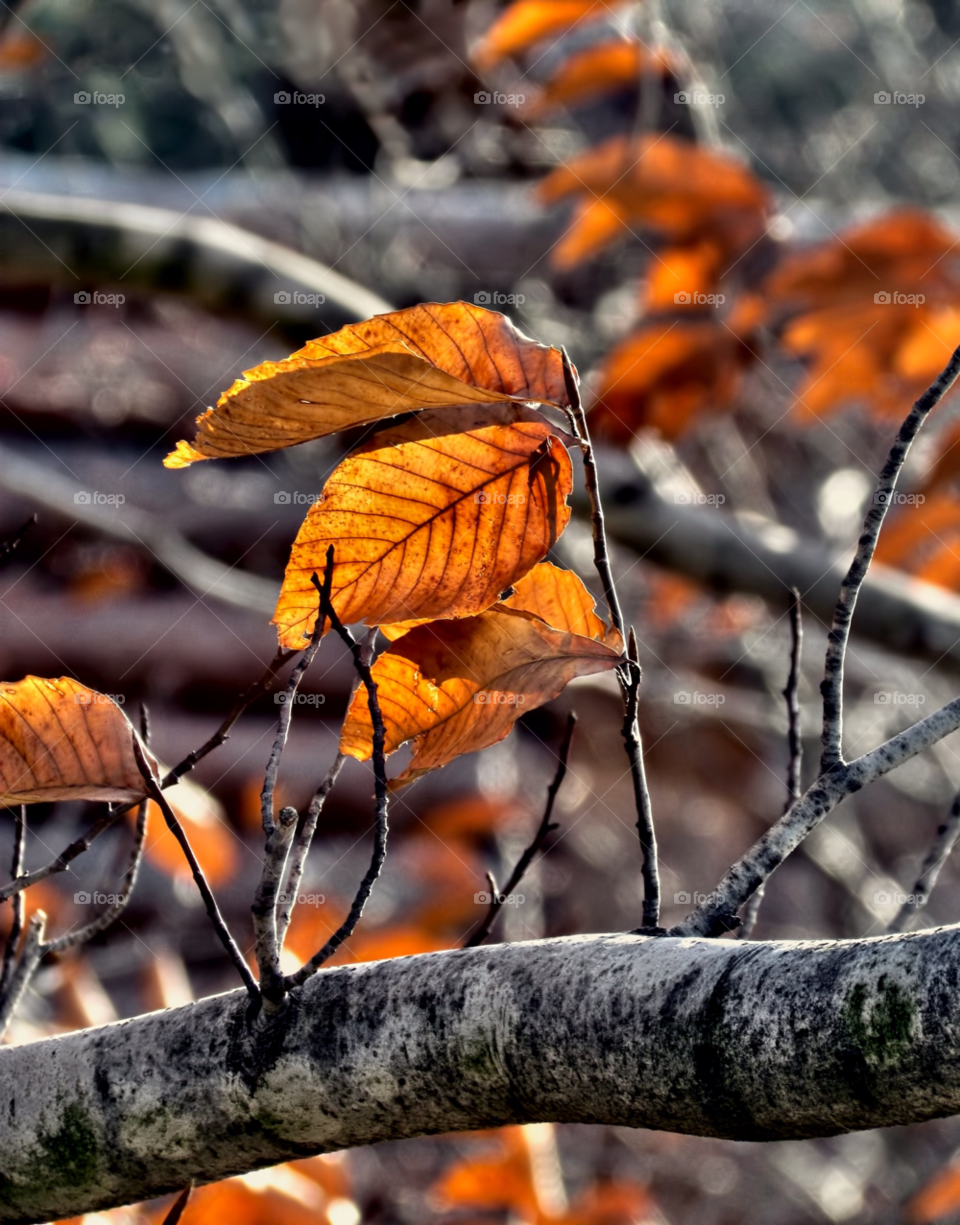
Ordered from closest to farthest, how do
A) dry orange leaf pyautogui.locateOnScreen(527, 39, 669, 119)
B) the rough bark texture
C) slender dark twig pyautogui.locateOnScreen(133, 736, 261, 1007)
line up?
the rough bark texture
slender dark twig pyautogui.locateOnScreen(133, 736, 261, 1007)
dry orange leaf pyautogui.locateOnScreen(527, 39, 669, 119)

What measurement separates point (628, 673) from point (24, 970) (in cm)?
53

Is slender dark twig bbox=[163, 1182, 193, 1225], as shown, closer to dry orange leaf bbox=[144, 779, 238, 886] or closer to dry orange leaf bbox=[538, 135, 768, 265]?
dry orange leaf bbox=[144, 779, 238, 886]

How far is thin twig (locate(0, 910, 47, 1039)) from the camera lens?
811 millimetres

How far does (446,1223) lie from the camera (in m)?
2.50

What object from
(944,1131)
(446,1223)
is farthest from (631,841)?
(446,1223)

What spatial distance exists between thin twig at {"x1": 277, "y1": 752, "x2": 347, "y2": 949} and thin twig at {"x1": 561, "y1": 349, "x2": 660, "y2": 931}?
18cm


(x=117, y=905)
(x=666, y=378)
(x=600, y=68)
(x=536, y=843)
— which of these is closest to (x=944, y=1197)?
(x=666, y=378)

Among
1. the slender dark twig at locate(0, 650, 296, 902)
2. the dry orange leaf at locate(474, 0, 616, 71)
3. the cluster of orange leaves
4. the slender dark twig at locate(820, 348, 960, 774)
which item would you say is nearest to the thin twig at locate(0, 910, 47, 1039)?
the slender dark twig at locate(0, 650, 296, 902)

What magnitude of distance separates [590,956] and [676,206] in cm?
190

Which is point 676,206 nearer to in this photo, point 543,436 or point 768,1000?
point 543,436

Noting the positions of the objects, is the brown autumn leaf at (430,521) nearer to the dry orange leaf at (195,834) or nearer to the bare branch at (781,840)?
the bare branch at (781,840)

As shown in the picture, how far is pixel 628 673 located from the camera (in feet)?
2.17

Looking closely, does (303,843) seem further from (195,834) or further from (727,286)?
(727,286)

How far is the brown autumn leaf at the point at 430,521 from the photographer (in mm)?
625
